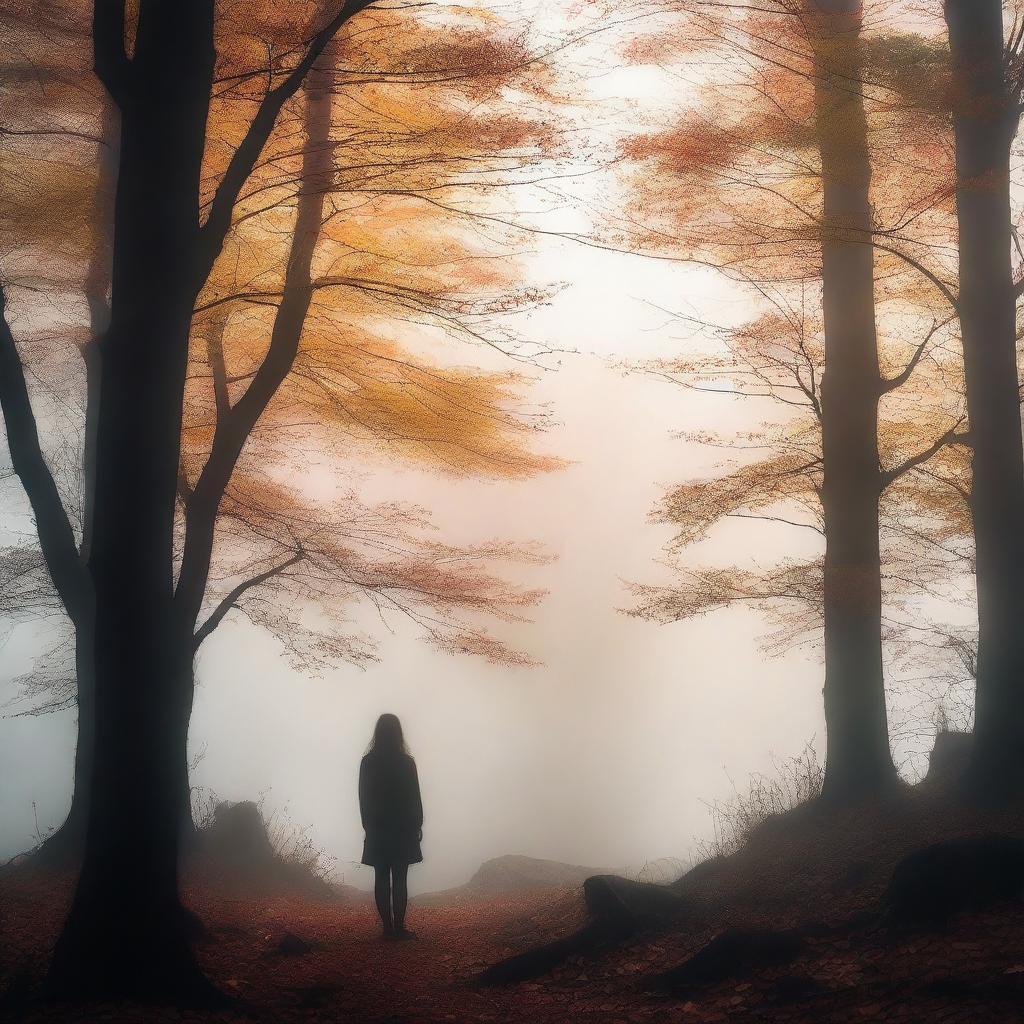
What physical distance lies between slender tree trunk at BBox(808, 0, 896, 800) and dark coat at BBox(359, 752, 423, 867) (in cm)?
360

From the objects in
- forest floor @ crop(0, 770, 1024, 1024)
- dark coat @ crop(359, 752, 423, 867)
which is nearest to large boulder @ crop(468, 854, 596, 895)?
forest floor @ crop(0, 770, 1024, 1024)

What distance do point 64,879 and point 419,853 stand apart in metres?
3.54

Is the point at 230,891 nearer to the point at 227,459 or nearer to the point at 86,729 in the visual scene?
the point at 86,729

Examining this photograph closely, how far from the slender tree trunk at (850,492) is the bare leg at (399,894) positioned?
3.69 meters

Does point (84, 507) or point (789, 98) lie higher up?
point (789, 98)

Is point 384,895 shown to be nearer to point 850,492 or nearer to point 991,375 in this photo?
point 850,492

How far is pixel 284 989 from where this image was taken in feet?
14.8

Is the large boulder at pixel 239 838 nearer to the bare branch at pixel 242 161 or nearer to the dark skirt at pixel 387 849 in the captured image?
the dark skirt at pixel 387 849

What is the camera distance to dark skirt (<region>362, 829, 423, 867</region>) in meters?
6.59

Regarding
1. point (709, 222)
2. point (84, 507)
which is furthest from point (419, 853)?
point (84, 507)

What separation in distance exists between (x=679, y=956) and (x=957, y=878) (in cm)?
157

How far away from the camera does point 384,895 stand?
6.52m

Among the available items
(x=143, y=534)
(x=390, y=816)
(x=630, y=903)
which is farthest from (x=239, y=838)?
(x=143, y=534)

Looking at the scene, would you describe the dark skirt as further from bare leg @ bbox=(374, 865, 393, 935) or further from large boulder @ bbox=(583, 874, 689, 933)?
large boulder @ bbox=(583, 874, 689, 933)
